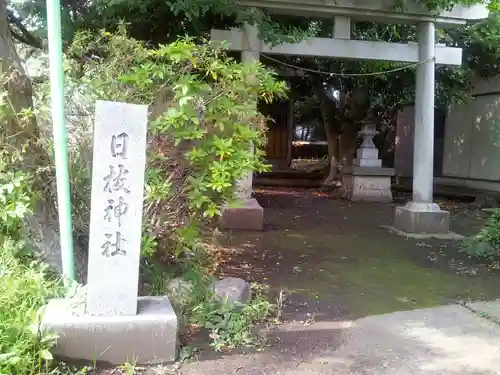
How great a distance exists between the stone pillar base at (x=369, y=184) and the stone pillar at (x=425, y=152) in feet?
14.7

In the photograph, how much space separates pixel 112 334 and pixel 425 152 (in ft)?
22.2

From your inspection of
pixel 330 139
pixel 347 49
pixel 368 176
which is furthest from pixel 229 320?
pixel 330 139

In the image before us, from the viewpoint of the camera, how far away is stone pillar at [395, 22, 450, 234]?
28.2 ft

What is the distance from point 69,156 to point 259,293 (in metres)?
2.13

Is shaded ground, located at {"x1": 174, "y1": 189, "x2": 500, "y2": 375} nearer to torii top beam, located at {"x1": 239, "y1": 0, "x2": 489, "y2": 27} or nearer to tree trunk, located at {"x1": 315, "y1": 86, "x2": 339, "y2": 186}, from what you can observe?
torii top beam, located at {"x1": 239, "y1": 0, "x2": 489, "y2": 27}

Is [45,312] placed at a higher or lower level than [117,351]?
higher

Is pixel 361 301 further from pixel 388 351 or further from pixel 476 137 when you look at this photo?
pixel 476 137

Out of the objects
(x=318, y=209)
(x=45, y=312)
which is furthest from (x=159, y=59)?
(x=318, y=209)

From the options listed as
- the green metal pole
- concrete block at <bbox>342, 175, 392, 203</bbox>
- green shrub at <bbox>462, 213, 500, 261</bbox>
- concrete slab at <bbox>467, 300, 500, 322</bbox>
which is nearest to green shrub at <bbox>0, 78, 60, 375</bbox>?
the green metal pole

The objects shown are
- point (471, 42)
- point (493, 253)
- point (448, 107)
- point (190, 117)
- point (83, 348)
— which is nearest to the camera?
point (83, 348)

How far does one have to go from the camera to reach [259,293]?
4.95 m

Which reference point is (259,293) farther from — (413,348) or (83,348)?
(83,348)

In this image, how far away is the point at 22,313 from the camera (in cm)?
323

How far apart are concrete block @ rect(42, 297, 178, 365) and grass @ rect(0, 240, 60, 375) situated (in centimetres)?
9
